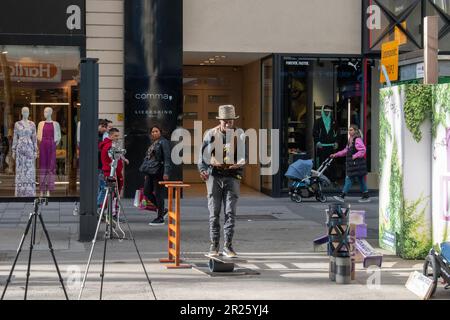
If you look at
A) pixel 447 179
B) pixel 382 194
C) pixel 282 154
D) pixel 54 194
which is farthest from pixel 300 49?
pixel 447 179

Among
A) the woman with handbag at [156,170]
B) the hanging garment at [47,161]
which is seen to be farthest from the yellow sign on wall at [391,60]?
the hanging garment at [47,161]

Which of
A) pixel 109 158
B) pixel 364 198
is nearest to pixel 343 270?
pixel 109 158

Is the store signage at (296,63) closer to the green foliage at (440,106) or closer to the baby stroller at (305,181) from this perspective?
the baby stroller at (305,181)

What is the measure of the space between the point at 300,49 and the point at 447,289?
1161cm

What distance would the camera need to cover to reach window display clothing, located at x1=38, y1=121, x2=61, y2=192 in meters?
19.4

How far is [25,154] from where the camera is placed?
1933 centimetres

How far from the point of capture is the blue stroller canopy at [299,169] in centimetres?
1936

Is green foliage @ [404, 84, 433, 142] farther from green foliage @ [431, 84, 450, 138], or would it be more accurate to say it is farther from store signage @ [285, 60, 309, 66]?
store signage @ [285, 60, 309, 66]

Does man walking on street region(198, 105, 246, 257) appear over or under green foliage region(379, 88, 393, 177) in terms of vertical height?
under

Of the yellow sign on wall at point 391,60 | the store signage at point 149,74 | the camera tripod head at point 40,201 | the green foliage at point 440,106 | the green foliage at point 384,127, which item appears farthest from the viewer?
the store signage at point 149,74

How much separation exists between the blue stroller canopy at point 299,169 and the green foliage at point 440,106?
7.80 m

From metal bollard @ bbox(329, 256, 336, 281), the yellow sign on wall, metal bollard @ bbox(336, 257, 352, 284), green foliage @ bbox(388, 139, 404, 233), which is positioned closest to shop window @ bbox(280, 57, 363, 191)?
the yellow sign on wall

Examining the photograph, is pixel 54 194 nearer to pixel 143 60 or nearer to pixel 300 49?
pixel 143 60

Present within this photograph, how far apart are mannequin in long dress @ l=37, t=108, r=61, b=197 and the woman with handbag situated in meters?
4.92
